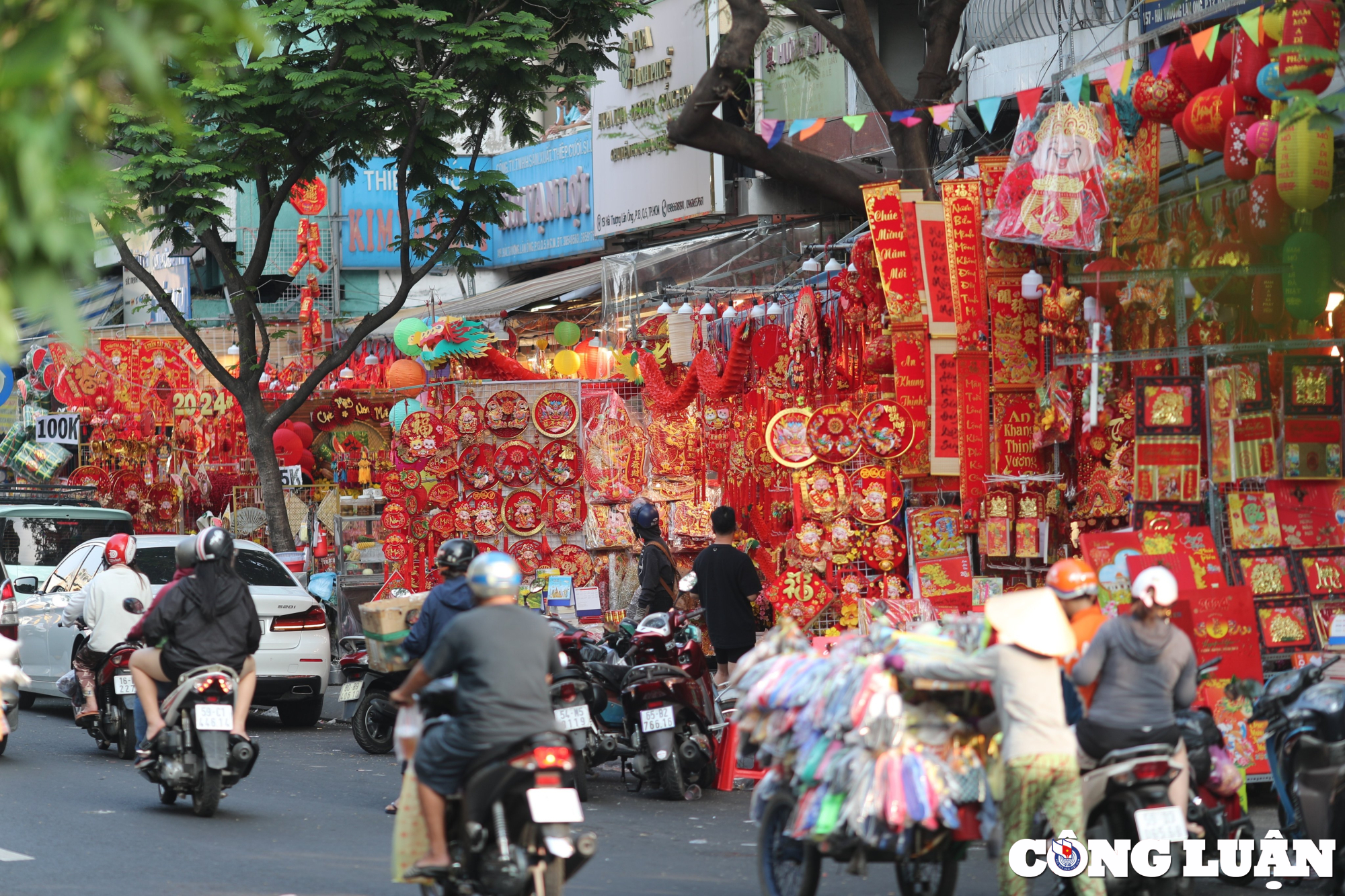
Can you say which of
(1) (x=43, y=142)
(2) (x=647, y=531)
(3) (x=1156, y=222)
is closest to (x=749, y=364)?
(2) (x=647, y=531)

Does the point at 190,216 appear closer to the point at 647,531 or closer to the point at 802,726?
the point at 647,531

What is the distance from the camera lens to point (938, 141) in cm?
1864

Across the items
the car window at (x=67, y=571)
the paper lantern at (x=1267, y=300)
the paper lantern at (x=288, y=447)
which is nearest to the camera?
the paper lantern at (x=1267, y=300)

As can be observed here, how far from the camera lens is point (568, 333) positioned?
20109 millimetres

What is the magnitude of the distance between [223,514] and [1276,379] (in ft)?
56.8

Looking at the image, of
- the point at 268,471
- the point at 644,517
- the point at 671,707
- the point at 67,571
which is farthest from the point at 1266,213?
the point at 268,471

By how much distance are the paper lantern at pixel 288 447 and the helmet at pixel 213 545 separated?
1309 centimetres

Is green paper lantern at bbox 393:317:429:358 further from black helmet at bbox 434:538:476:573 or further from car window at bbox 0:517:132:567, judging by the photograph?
black helmet at bbox 434:538:476:573

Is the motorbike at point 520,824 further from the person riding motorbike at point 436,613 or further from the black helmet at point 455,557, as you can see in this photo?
the black helmet at point 455,557

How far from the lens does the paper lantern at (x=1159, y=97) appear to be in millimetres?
9812

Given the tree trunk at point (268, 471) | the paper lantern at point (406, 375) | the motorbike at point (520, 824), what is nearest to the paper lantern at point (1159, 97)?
the motorbike at point (520, 824)

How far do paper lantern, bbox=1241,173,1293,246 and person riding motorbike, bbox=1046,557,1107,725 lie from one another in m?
3.05

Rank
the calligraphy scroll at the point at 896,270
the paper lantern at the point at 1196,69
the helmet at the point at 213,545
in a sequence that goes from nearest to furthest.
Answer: the paper lantern at the point at 1196,69 → the helmet at the point at 213,545 → the calligraphy scroll at the point at 896,270

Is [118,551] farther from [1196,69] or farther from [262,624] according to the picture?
[1196,69]
